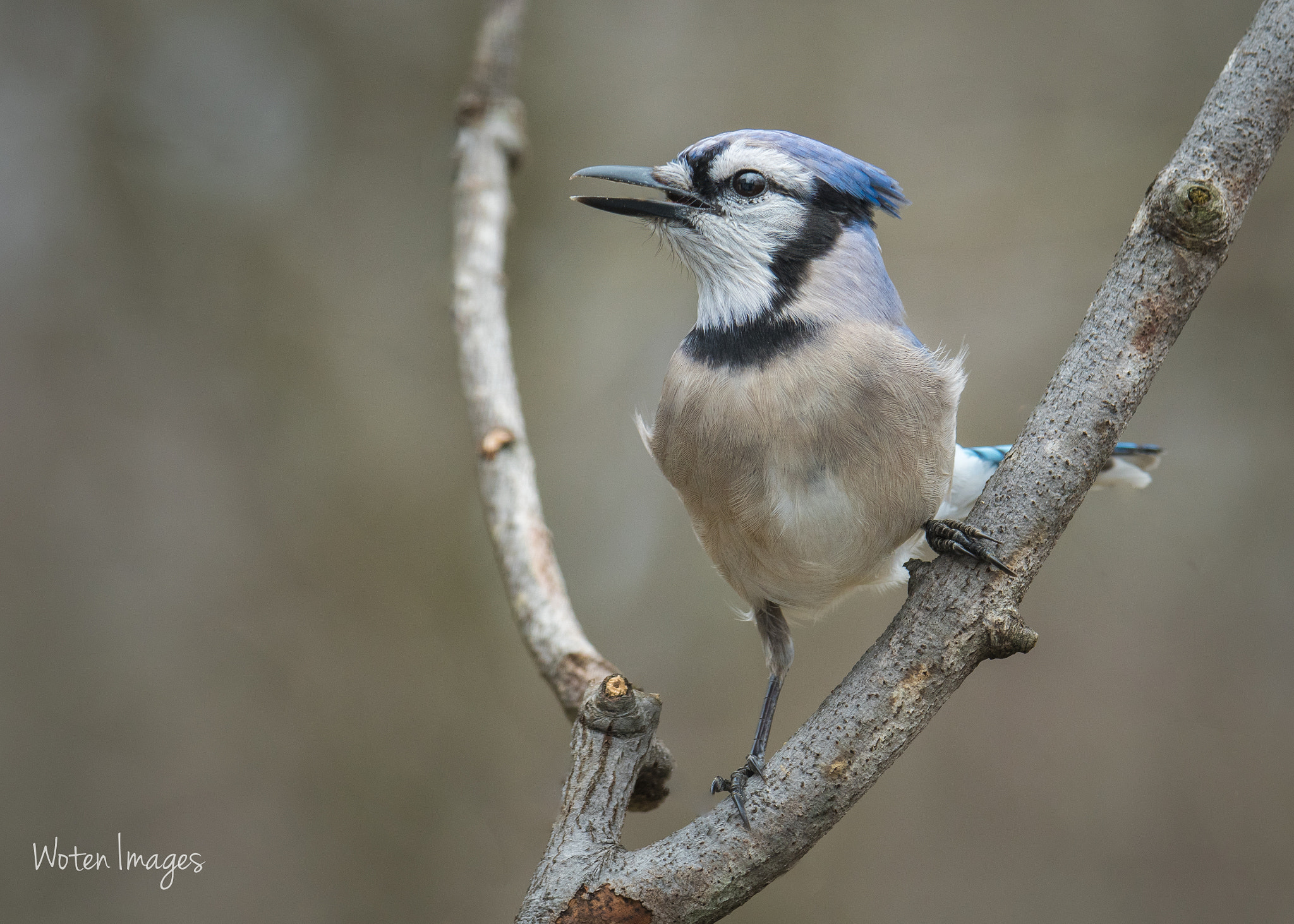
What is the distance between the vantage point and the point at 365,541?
13.6 ft

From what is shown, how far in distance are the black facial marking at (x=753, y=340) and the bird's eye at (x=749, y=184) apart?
27 centimetres

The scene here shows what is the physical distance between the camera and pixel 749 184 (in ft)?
6.69

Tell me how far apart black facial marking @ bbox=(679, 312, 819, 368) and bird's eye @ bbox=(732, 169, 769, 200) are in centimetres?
27

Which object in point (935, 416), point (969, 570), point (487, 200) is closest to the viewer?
point (969, 570)

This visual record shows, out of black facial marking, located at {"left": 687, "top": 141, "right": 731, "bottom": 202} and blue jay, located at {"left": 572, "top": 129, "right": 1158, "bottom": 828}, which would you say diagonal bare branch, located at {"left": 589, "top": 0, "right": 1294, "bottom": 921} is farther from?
black facial marking, located at {"left": 687, "top": 141, "right": 731, "bottom": 202}

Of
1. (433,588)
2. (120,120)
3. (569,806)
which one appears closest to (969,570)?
(569,806)

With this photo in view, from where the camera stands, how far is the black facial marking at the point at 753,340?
1.93m

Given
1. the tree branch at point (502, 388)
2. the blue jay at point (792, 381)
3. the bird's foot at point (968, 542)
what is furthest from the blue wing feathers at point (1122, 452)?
the tree branch at point (502, 388)

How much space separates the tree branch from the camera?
6.95 ft

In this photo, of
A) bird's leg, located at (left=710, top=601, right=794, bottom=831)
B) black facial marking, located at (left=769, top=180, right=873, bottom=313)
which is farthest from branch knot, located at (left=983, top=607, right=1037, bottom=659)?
black facial marking, located at (left=769, top=180, right=873, bottom=313)

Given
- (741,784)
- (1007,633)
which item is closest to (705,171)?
(1007,633)

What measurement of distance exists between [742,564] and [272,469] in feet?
8.78

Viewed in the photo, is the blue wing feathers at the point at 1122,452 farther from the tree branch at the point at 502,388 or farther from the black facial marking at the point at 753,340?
the tree branch at the point at 502,388

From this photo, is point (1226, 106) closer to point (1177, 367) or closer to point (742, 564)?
point (742, 564)
